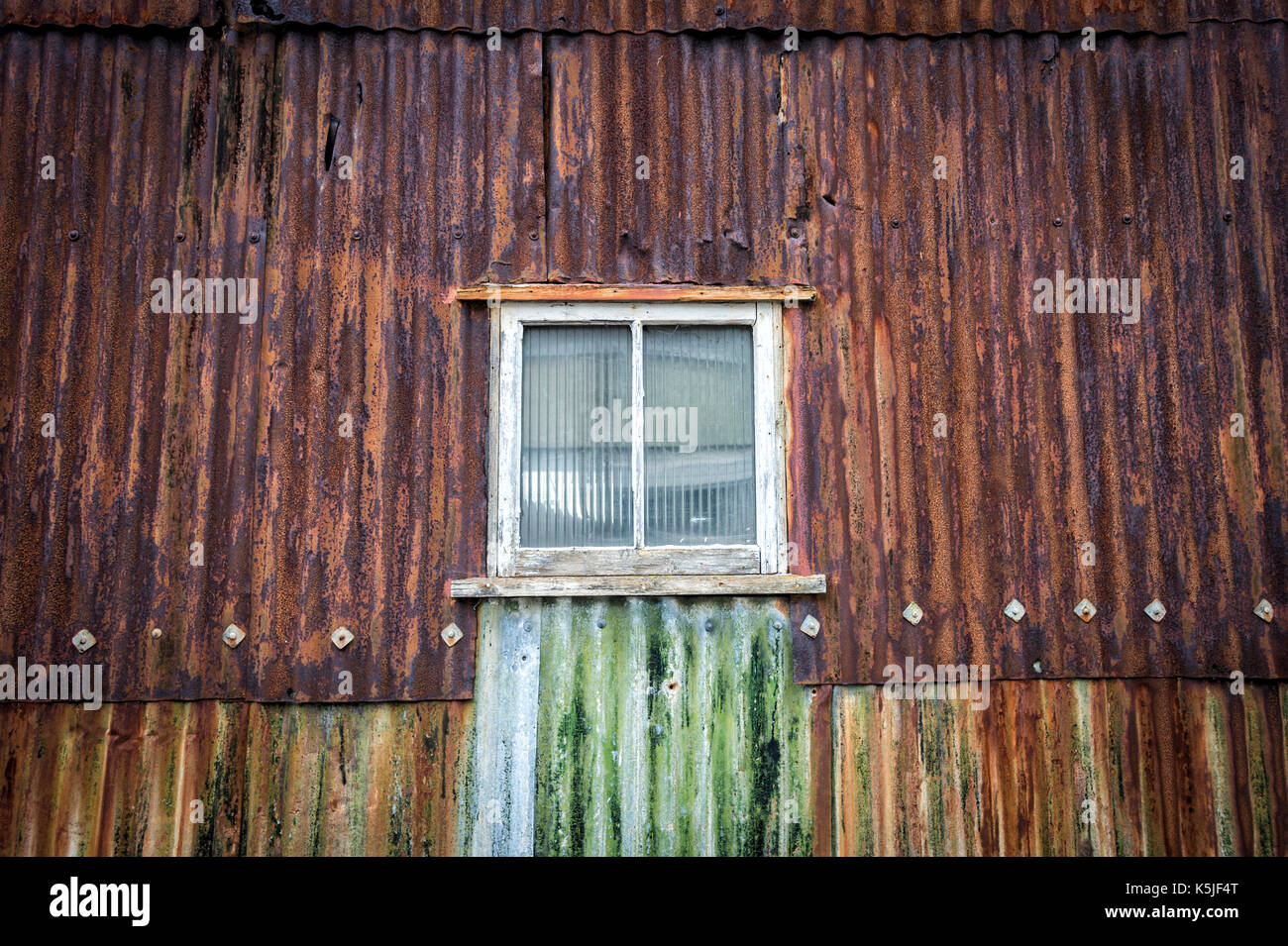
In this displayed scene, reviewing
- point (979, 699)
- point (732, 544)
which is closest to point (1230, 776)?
point (979, 699)

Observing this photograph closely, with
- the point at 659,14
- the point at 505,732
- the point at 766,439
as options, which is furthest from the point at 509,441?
the point at 659,14

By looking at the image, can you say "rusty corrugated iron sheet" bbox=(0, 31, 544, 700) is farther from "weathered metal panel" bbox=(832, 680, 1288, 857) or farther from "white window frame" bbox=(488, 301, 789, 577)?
"weathered metal panel" bbox=(832, 680, 1288, 857)

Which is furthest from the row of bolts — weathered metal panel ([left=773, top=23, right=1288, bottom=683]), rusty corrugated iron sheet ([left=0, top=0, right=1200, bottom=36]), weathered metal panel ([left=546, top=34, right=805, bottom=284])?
rusty corrugated iron sheet ([left=0, top=0, right=1200, bottom=36])

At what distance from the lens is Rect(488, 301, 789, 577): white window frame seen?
398 centimetres

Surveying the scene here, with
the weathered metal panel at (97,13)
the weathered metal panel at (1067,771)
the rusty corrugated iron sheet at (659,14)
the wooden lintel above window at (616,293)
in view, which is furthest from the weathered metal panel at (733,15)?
the weathered metal panel at (1067,771)

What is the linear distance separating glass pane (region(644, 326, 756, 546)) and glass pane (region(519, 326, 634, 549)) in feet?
0.37

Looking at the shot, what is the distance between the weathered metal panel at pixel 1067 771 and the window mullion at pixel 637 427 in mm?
1134

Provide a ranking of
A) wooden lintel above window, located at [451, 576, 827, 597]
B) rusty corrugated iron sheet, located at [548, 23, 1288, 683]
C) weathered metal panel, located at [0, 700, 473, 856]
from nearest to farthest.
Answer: weathered metal panel, located at [0, 700, 473, 856] → wooden lintel above window, located at [451, 576, 827, 597] → rusty corrugated iron sheet, located at [548, 23, 1288, 683]

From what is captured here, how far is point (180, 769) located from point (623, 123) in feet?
11.2

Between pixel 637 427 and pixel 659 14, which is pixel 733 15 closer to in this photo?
pixel 659 14

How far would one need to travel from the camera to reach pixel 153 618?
3.89m

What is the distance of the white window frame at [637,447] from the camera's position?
3979mm

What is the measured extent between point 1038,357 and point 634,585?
2.08 meters

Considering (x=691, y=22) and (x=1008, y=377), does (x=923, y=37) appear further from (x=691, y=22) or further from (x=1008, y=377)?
(x=1008, y=377)
